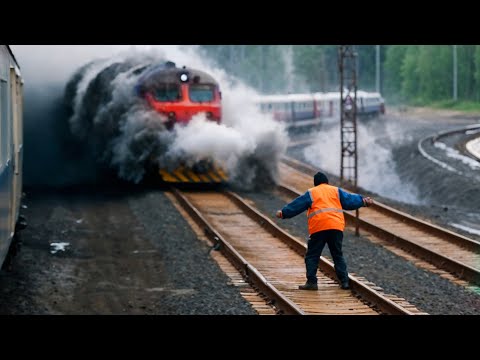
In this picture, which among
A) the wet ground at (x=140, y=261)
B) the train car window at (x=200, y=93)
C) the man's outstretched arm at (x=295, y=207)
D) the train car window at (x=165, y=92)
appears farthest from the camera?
Answer: the train car window at (x=200, y=93)

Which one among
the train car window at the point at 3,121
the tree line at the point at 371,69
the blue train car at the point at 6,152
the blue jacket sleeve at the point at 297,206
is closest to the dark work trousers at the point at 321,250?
the blue jacket sleeve at the point at 297,206

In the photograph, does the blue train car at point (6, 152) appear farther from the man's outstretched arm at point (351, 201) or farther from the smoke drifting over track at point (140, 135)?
the smoke drifting over track at point (140, 135)

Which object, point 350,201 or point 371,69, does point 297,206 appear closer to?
point 350,201

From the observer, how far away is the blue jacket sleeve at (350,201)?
11.2 m

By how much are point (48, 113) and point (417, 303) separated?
69.5 feet

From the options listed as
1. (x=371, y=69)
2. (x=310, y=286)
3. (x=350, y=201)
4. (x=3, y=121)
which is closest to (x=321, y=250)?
(x=310, y=286)

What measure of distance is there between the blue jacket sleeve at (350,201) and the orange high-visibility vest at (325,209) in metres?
0.06

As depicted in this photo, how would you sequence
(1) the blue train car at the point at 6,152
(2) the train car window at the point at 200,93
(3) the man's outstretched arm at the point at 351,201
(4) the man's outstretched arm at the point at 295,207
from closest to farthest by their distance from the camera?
(1) the blue train car at the point at 6,152 → (4) the man's outstretched arm at the point at 295,207 → (3) the man's outstretched arm at the point at 351,201 → (2) the train car window at the point at 200,93

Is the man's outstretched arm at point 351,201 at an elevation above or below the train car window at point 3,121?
below

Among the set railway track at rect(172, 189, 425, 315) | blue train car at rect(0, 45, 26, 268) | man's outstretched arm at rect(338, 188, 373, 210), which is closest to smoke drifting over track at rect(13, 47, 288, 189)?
railway track at rect(172, 189, 425, 315)

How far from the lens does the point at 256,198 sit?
23172mm

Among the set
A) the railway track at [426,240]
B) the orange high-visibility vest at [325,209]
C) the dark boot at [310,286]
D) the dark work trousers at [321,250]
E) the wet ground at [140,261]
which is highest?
the orange high-visibility vest at [325,209]

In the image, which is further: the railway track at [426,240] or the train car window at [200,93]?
the train car window at [200,93]
